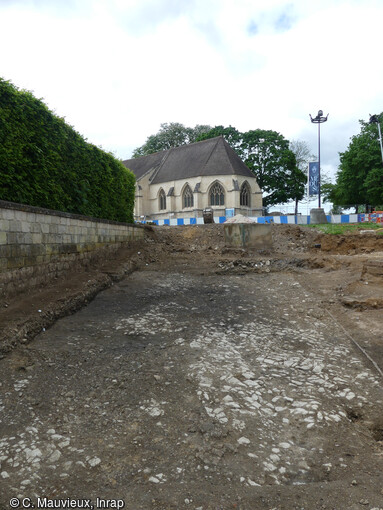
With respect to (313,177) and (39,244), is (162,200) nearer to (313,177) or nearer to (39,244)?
(313,177)

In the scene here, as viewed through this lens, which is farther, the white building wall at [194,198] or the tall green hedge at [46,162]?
the white building wall at [194,198]

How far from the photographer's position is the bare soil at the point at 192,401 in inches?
81.4

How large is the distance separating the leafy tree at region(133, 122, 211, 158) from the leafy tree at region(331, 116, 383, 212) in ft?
97.8

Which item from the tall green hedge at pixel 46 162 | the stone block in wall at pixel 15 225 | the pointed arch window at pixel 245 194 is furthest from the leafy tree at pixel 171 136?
the stone block in wall at pixel 15 225

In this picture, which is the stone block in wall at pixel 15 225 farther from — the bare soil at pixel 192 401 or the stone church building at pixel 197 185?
the stone church building at pixel 197 185

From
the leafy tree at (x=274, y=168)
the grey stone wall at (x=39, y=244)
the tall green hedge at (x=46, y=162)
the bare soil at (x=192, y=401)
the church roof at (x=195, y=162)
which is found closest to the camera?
the bare soil at (x=192, y=401)

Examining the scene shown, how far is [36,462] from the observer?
2.22 meters

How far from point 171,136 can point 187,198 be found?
22.2 m

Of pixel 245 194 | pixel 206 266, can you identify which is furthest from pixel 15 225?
pixel 245 194

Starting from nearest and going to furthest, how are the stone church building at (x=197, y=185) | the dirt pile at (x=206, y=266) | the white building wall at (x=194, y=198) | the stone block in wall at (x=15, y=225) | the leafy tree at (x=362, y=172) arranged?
the dirt pile at (x=206, y=266), the stone block in wall at (x=15, y=225), the leafy tree at (x=362, y=172), the white building wall at (x=194, y=198), the stone church building at (x=197, y=185)

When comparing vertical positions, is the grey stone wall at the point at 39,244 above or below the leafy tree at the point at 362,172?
below

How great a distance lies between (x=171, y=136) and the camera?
6088 centimetres

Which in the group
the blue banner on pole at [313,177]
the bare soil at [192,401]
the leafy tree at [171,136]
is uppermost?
the leafy tree at [171,136]

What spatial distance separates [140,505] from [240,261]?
10325mm
